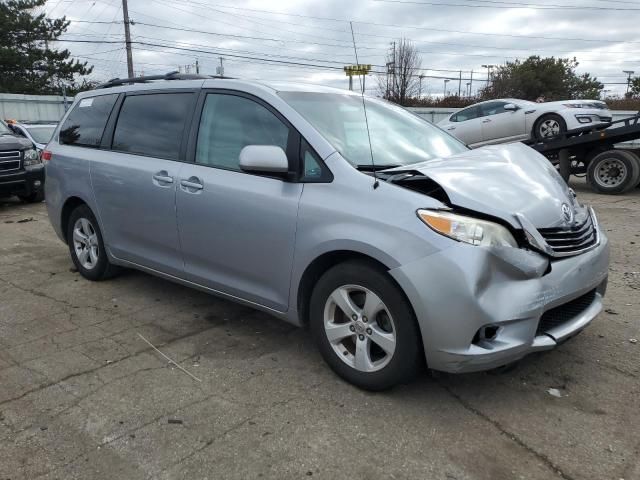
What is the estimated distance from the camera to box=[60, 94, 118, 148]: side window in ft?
16.0

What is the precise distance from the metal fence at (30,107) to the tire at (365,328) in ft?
81.6

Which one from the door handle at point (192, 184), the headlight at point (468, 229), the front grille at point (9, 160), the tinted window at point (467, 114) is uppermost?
the tinted window at point (467, 114)

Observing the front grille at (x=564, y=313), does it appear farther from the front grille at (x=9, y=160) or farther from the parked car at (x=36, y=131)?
the parked car at (x=36, y=131)

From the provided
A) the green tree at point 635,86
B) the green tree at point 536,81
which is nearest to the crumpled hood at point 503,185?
the green tree at point 536,81

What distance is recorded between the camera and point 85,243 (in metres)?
5.21

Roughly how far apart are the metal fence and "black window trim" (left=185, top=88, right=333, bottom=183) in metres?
23.5

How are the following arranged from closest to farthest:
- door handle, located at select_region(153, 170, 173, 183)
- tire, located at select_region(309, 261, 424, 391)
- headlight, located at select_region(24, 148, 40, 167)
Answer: tire, located at select_region(309, 261, 424, 391), door handle, located at select_region(153, 170, 173, 183), headlight, located at select_region(24, 148, 40, 167)

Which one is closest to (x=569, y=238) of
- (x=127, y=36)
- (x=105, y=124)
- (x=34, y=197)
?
(x=105, y=124)

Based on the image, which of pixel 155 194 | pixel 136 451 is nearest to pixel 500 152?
pixel 155 194

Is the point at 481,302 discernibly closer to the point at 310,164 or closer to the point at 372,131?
the point at 310,164

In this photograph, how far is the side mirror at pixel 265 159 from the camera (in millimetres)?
3186

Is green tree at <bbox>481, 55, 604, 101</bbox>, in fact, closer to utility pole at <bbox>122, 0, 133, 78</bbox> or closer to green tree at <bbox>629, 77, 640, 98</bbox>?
green tree at <bbox>629, 77, 640, 98</bbox>

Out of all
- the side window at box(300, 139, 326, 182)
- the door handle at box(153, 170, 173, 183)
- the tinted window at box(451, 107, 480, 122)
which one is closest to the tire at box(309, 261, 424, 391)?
the side window at box(300, 139, 326, 182)

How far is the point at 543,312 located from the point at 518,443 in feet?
2.19
